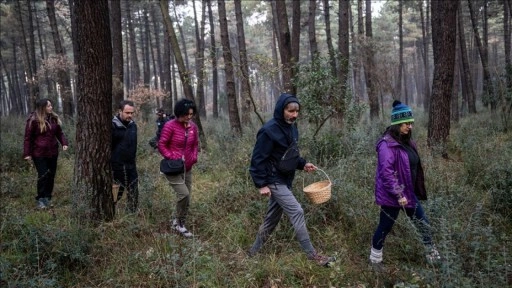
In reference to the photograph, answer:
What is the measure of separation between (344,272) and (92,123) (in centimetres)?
369

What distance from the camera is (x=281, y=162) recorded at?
4.25 metres

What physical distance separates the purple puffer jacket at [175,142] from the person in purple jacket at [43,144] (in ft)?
8.92

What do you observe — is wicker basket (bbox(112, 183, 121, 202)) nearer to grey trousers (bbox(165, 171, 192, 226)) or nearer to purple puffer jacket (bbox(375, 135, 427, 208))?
grey trousers (bbox(165, 171, 192, 226))

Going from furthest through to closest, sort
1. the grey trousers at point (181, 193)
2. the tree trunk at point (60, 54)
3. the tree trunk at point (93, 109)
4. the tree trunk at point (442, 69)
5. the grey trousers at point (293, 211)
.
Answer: the tree trunk at point (60, 54), the tree trunk at point (442, 69), the grey trousers at point (181, 193), the tree trunk at point (93, 109), the grey trousers at point (293, 211)

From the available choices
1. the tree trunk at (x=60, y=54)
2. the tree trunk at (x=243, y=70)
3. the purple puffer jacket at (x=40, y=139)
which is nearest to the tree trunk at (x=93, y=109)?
the purple puffer jacket at (x=40, y=139)

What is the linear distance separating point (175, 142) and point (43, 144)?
9.99ft

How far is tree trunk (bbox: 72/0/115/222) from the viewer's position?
5.01m

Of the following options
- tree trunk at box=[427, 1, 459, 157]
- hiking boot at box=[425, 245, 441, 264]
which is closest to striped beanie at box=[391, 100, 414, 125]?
hiking boot at box=[425, 245, 441, 264]

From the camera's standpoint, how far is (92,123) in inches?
201

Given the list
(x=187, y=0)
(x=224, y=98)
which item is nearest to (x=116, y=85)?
(x=187, y=0)

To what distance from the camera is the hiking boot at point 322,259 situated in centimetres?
424

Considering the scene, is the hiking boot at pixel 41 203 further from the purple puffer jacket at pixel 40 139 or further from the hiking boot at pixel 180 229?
the hiking boot at pixel 180 229

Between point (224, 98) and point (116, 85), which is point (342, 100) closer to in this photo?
point (116, 85)

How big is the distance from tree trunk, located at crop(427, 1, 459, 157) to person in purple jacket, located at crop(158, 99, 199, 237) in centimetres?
554
